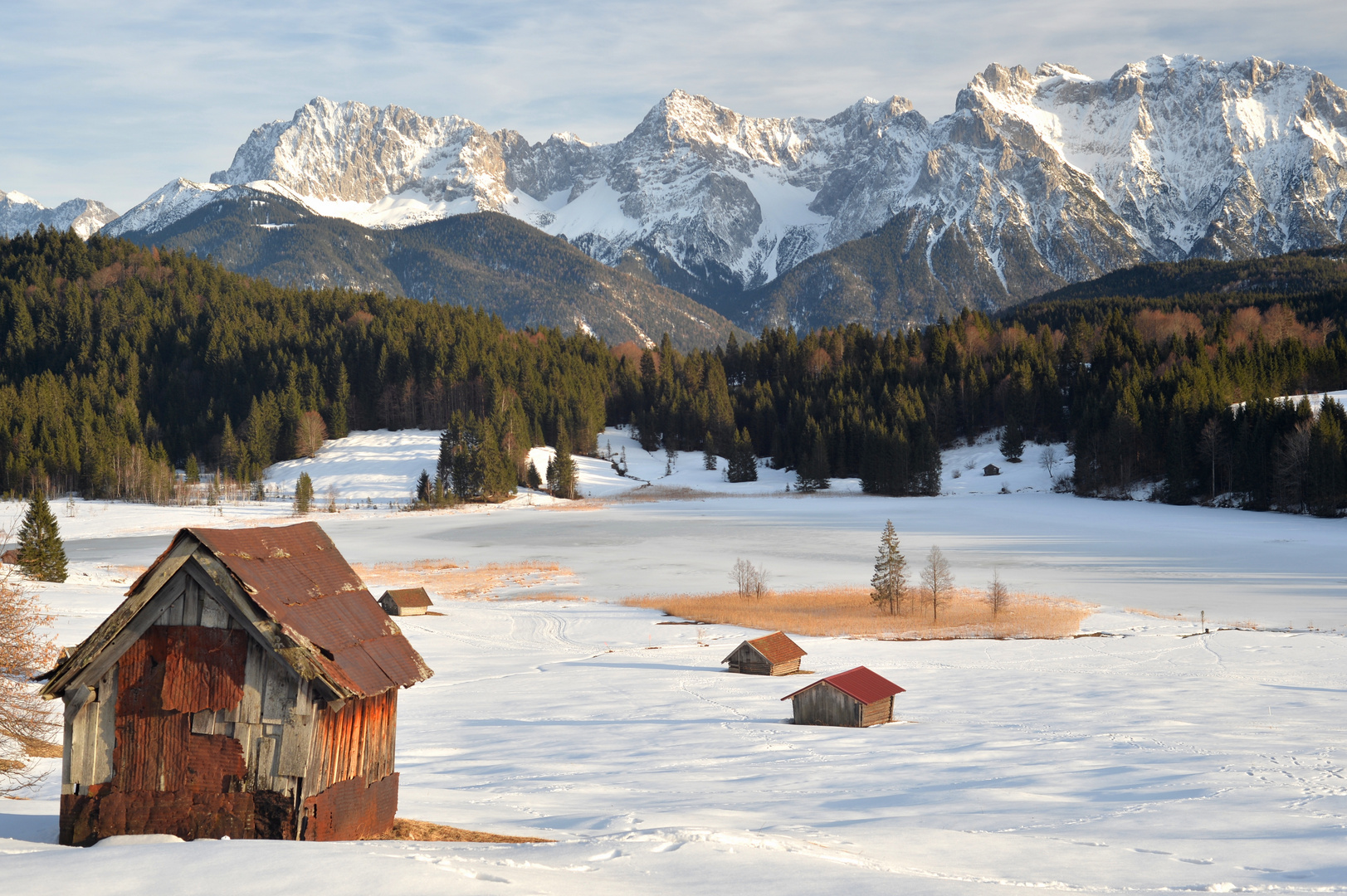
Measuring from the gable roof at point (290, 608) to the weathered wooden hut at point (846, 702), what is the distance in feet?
59.8

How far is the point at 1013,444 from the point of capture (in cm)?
12569

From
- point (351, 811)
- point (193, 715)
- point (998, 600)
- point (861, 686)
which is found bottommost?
point (998, 600)

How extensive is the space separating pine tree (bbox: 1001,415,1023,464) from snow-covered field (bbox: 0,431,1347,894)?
54.4 meters

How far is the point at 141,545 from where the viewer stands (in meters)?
75.4

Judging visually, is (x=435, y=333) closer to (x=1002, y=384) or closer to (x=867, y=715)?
(x=1002, y=384)

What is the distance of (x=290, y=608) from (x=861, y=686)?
68.2ft

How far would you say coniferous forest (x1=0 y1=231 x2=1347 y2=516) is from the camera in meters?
108

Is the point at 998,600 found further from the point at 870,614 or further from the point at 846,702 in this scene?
the point at 846,702

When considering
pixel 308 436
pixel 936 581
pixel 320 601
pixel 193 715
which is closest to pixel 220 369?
pixel 308 436

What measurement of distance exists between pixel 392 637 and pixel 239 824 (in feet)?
8.71

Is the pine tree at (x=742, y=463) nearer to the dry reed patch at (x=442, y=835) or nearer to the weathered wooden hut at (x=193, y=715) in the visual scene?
the dry reed patch at (x=442, y=835)

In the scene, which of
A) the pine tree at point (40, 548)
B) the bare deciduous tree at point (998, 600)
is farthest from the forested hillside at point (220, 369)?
the bare deciduous tree at point (998, 600)

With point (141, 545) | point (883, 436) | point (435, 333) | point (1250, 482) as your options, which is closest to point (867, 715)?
point (141, 545)

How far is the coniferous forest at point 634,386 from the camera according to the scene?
10781cm
